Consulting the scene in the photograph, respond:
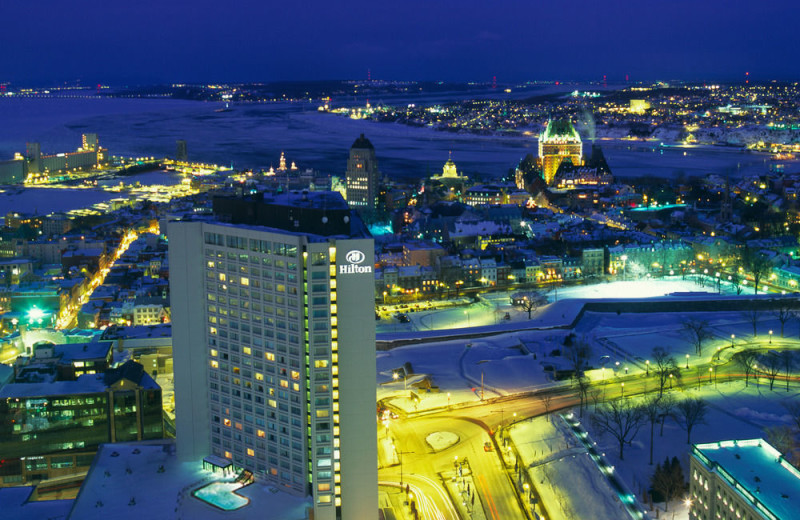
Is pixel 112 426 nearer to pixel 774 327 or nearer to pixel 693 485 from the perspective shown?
pixel 693 485

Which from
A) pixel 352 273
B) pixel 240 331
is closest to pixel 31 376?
pixel 240 331

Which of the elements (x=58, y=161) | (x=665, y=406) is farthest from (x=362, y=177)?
(x=58, y=161)

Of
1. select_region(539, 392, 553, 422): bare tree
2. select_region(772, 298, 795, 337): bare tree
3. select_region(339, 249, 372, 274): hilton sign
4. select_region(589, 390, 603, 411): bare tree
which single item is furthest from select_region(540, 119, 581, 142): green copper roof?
select_region(339, 249, 372, 274): hilton sign

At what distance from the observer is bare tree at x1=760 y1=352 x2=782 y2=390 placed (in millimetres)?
27438

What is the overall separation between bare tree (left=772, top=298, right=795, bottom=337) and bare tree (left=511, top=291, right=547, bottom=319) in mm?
Result: 9145

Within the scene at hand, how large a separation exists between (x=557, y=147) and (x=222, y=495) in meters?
70.6

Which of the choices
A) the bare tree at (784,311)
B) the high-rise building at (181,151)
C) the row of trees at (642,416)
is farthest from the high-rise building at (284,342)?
the high-rise building at (181,151)

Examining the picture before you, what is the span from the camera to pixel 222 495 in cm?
1750

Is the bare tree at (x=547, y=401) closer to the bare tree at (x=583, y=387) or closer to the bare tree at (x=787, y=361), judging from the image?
the bare tree at (x=583, y=387)

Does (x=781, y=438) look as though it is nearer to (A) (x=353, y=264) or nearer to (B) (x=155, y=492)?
(A) (x=353, y=264)

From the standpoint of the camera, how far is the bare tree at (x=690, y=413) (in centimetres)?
2331

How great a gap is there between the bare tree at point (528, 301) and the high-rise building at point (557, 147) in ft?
146

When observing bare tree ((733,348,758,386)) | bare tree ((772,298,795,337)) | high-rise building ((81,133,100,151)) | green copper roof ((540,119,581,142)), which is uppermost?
green copper roof ((540,119,581,142))

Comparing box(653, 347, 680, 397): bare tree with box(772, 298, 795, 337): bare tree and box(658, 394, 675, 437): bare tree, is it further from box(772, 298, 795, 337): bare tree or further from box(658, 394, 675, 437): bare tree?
box(772, 298, 795, 337): bare tree
